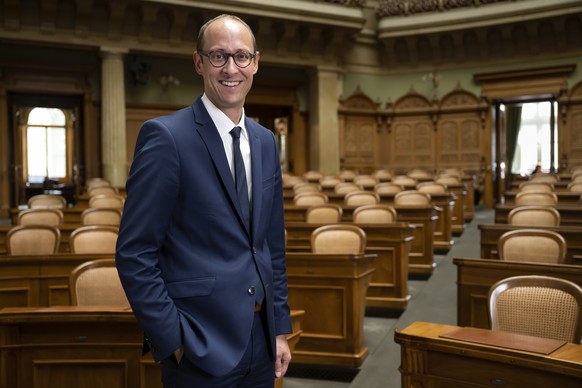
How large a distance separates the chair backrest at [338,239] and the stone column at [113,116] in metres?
7.61

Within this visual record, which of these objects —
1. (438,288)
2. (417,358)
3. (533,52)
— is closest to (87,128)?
(438,288)

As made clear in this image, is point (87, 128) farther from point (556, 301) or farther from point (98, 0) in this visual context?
point (556, 301)

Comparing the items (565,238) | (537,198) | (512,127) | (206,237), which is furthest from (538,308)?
A: (512,127)

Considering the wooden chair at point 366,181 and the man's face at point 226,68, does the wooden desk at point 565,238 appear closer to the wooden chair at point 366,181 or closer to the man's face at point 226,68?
the man's face at point 226,68

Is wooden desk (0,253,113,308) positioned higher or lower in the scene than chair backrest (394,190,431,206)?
lower

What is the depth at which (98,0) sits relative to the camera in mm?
10680

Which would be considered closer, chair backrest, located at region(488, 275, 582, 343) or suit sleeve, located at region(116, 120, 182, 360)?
suit sleeve, located at region(116, 120, 182, 360)

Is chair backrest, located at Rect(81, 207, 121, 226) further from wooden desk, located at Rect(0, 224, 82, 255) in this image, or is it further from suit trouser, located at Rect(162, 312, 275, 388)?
suit trouser, located at Rect(162, 312, 275, 388)

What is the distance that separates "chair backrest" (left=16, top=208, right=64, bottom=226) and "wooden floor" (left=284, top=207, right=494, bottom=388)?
3198 millimetres

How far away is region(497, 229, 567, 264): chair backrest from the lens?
12.5 feet

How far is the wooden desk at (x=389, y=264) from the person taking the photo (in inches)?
195

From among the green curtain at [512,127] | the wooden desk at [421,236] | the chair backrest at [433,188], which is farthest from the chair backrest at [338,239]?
the green curtain at [512,127]

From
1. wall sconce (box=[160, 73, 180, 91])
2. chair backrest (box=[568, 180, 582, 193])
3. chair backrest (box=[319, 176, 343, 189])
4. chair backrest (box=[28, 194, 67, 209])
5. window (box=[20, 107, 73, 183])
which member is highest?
wall sconce (box=[160, 73, 180, 91])

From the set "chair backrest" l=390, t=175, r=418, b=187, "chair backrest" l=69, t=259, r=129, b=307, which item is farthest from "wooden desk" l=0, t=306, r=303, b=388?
"chair backrest" l=390, t=175, r=418, b=187
